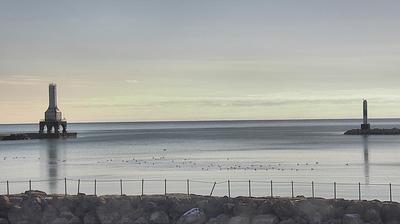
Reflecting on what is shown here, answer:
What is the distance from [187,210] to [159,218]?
5.00ft

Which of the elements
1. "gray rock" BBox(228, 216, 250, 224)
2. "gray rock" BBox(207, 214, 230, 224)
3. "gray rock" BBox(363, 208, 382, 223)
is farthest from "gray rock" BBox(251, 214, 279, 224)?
"gray rock" BBox(363, 208, 382, 223)

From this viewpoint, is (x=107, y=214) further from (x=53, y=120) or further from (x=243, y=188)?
(x=53, y=120)

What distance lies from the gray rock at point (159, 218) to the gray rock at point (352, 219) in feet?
27.3

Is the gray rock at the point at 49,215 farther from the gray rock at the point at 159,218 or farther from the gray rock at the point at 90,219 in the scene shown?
the gray rock at the point at 159,218

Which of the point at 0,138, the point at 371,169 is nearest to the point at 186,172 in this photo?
the point at 371,169

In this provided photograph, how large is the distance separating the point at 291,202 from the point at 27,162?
68.4 m

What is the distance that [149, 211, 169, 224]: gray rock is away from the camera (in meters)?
29.5

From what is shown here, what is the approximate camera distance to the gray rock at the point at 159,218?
1160 inches

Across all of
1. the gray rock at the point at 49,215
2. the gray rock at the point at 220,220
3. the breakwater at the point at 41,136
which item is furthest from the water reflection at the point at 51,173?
the breakwater at the point at 41,136

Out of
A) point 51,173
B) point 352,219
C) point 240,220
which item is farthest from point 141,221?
point 51,173

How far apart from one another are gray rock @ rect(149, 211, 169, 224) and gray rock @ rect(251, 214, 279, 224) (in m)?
4.19

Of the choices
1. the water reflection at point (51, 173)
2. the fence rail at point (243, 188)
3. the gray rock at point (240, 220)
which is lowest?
the water reflection at point (51, 173)

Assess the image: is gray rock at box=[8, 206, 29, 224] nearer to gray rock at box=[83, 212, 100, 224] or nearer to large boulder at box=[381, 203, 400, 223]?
gray rock at box=[83, 212, 100, 224]

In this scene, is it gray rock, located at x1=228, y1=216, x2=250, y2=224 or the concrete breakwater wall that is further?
gray rock, located at x1=228, y1=216, x2=250, y2=224
